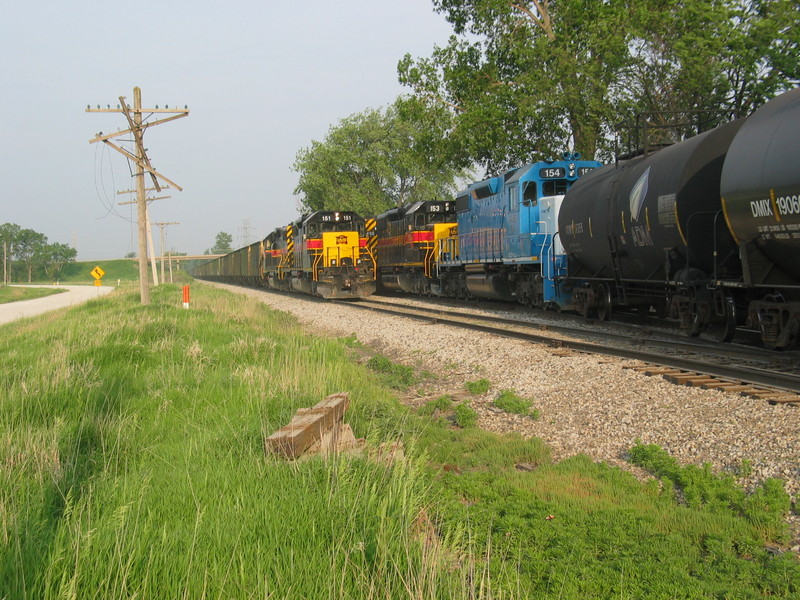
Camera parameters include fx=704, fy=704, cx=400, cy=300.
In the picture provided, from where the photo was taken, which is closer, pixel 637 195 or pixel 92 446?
pixel 92 446

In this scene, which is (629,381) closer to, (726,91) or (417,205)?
(726,91)

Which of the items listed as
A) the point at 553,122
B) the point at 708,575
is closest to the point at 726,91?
the point at 553,122

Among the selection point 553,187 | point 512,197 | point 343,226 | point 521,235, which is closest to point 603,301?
point 521,235

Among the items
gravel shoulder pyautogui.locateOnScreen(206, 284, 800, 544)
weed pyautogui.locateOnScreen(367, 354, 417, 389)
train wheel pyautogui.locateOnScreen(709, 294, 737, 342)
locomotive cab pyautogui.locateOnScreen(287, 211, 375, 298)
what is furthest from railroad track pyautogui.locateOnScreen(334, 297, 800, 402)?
locomotive cab pyautogui.locateOnScreen(287, 211, 375, 298)

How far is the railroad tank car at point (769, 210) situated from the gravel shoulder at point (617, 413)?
6.59 ft

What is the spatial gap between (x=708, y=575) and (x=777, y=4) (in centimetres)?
2365

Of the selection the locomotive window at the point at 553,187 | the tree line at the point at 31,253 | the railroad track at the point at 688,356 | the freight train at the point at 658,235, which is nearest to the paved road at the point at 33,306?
the freight train at the point at 658,235

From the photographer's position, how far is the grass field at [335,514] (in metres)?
3.13

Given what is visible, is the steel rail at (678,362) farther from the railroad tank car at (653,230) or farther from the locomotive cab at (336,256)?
the locomotive cab at (336,256)

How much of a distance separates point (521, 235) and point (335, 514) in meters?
15.0

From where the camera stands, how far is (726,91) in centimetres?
2339

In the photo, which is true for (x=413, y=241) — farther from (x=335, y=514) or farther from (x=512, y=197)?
(x=335, y=514)

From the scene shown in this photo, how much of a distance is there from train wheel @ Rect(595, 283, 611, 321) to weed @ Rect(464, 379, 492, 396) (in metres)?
6.56

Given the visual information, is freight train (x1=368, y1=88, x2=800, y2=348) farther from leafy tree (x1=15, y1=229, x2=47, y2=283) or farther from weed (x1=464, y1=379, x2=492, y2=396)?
leafy tree (x1=15, y1=229, x2=47, y2=283)
